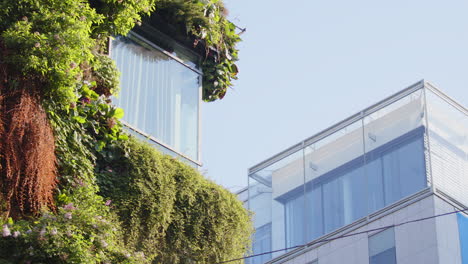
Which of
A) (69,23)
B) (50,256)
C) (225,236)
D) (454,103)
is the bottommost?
(50,256)

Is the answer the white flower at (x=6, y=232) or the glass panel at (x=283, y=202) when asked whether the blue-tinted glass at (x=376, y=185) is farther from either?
the white flower at (x=6, y=232)

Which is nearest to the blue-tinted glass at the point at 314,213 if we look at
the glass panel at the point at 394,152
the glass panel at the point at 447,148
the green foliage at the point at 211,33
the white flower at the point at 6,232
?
the glass panel at the point at 394,152

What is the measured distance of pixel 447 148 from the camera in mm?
39062

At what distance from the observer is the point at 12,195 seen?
1204cm

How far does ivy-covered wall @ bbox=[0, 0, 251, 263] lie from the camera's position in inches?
473

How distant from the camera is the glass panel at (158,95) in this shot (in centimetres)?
1524

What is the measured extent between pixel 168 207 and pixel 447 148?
26.6 metres

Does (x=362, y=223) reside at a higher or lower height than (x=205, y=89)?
higher

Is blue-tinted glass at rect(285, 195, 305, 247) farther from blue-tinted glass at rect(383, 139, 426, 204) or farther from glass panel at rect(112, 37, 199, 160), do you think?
glass panel at rect(112, 37, 199, 160)

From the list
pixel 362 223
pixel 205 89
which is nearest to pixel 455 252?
pixel 362 223

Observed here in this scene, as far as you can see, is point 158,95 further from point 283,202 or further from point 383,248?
point 283,202

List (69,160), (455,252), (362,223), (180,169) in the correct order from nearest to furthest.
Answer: (69,160), (180,169), (455,252), (362,223)

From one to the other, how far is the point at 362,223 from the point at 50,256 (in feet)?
95.2

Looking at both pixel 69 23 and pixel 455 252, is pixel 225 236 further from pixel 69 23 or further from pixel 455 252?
pixel 455 252
